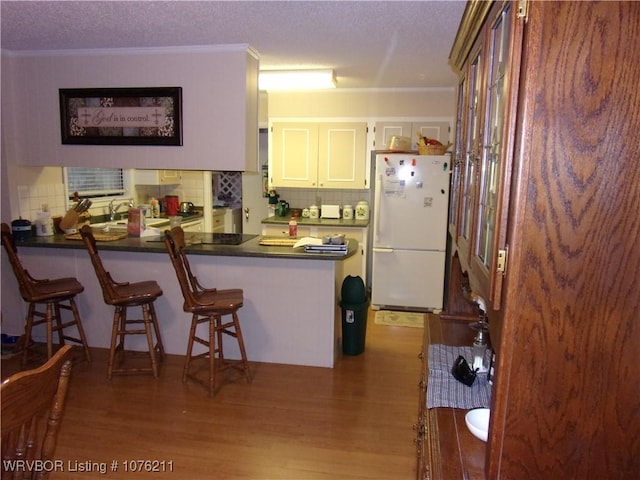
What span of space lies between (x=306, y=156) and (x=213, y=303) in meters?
2.51

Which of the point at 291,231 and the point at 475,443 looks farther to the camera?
the point at 291,231

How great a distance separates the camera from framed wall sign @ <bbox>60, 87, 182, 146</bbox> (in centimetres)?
336

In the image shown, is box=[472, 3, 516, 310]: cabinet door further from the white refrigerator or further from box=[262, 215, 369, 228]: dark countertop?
box=[262, 215, 369, 228]: dark countertop

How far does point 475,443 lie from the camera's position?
133cm

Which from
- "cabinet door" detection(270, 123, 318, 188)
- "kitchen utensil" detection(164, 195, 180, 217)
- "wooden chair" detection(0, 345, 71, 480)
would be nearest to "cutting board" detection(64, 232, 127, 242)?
"kitchen utensil" detection(164, 195, 180, 217)

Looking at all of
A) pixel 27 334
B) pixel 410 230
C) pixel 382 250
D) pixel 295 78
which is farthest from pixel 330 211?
pixel 27 334

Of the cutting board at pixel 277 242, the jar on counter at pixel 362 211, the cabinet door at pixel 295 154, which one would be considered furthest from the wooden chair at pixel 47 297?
the jar on counter at pixel 362 211

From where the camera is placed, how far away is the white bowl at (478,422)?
1307 mm

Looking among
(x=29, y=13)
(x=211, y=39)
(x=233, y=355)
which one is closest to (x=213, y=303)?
(x=233, y=355)

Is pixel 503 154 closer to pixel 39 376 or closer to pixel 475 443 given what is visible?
pixel 475 443

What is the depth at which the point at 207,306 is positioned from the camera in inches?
116

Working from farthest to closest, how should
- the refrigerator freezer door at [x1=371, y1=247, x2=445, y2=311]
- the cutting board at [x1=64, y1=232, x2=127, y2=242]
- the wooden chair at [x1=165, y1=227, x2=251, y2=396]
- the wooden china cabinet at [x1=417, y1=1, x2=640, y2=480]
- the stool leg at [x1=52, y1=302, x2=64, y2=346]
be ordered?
1. the refrigerator freezer door at [x1=371, y1=247, x2=445, y2=311]
2. the cutting board at [x1=64, y1=232, x2=127, y2=242]
3. the stool leg at [x1=52, y1=302, x2=64, y2=346]
4. the wooden chair at [x1=165, y1=227, x2=251, y2=396]
5. the wooden china cabinet at [x1=417, y1=1, x2=640, y2=480]

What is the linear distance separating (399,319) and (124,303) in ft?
8.45

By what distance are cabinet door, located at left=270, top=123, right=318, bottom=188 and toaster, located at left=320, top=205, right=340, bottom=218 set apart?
0.31 m
